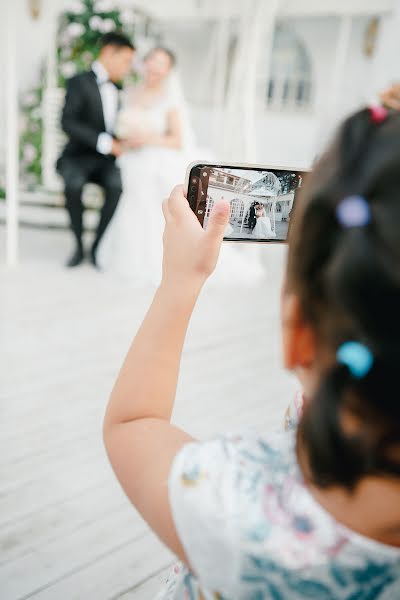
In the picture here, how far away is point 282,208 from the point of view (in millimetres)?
660

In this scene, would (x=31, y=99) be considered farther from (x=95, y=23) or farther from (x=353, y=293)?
(x=353, y=293)

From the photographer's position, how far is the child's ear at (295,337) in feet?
1.12

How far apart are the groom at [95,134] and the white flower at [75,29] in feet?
5.17

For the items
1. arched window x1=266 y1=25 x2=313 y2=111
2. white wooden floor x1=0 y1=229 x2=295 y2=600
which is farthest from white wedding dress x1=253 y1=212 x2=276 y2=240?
arched window x1=266 y1=25 x2=313 y2=111

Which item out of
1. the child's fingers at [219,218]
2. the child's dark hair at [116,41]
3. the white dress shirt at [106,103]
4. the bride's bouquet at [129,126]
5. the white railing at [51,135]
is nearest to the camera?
the child's fingers at [219,218]

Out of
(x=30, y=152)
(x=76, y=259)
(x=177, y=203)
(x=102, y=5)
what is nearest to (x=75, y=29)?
(x=102, y=5)

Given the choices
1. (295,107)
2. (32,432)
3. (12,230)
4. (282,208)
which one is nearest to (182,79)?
(295,107)

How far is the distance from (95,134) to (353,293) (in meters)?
3.37

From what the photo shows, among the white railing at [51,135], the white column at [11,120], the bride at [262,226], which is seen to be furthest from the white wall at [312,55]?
the bride at [262,226]

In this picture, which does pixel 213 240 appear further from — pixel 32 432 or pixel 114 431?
pixel 32 432

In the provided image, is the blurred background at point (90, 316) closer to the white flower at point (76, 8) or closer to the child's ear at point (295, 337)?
the white flower at point (76, 8)

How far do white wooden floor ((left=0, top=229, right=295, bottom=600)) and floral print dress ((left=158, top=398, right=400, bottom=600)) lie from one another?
2.62 feet

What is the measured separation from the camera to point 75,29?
4.70 m

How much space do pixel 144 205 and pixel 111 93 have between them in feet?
2.52
